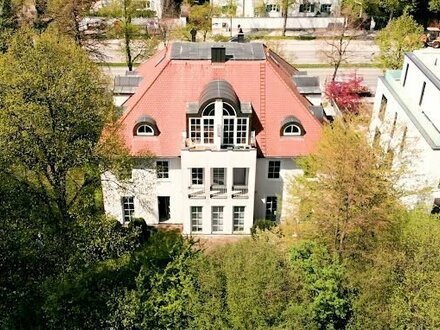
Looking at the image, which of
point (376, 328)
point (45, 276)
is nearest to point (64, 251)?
point (45, 276)

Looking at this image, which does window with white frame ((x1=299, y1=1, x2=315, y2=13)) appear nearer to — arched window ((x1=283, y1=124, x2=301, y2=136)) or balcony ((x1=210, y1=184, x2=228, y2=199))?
arched window ((x1=283, y1=124, x2=301, y2=136))

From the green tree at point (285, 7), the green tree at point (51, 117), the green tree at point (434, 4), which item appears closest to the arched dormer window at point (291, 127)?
the green tree at point (51, 117)

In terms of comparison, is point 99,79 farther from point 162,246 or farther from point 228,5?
point 228,5

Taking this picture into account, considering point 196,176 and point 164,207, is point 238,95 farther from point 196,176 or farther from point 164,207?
point 164,207

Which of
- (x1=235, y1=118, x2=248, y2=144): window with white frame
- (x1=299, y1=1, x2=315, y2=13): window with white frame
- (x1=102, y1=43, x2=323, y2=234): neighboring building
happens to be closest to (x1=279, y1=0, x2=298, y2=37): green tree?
(x1=299, y1=1, x2=315, y2=13): window with white frame

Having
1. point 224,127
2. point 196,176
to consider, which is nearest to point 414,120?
point 224,127

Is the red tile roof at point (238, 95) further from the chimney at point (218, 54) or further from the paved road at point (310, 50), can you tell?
the paved road at point (310, 50)

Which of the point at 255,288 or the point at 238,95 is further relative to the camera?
the point at 238,95
